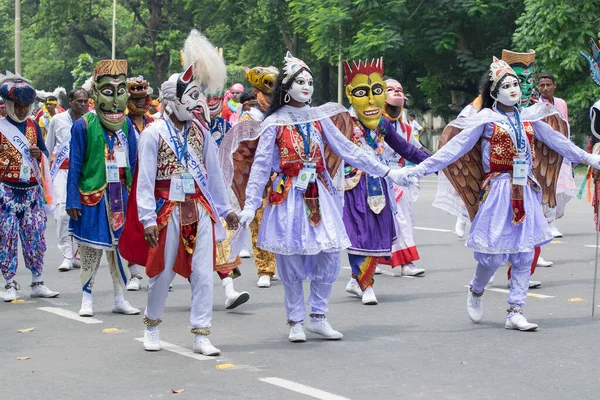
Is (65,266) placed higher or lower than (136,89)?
lower

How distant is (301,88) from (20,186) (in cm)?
337

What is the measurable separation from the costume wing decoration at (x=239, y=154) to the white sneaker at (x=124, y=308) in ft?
4.79

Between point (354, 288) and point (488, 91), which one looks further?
point (354, 288)

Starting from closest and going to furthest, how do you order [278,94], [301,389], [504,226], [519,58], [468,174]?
[301,389]
[278,94]
[504,226]
[468,174]
[519,58]

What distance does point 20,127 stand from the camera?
33.9 ft

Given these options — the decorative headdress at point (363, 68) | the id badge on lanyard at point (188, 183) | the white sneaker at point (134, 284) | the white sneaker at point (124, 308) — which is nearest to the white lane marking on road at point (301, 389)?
the id badge on lanyard at point (188, 183)

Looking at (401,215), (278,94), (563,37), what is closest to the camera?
(278,94)

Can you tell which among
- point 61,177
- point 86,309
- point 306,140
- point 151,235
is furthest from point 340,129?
point 61,177

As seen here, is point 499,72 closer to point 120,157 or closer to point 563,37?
point 120,157

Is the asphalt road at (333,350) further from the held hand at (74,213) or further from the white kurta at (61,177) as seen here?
the white kurta at (61,177)

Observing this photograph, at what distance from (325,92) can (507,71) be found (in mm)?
42843

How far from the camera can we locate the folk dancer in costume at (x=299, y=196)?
816cm

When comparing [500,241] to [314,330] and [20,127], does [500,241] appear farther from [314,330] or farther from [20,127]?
[20,127]

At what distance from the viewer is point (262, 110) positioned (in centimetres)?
1110
